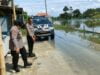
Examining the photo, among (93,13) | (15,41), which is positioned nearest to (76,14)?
(93,13)

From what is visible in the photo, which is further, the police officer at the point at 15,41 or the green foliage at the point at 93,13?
the green foliage at the point at 93,13

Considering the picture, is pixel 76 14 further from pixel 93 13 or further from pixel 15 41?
pixel 15 41

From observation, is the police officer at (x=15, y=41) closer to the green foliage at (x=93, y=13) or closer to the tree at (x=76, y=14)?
the green foliage at (x=93, y=13)

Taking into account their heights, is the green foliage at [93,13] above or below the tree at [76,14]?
above

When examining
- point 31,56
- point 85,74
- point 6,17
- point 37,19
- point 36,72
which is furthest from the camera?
point 37,19

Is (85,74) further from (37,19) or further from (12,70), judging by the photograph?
(37,19)

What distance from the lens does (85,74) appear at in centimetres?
1216

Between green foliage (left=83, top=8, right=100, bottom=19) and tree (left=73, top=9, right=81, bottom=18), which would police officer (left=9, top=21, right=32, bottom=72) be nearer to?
green foliage (left=83, top=8, right=100, bottom=19)

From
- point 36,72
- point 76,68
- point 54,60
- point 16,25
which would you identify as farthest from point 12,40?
point 54,60

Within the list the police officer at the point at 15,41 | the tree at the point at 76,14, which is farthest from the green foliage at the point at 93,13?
the police officer at the point at 15,41

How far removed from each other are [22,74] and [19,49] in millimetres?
1040

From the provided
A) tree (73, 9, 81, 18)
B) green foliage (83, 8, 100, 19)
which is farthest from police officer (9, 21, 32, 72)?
tree (73, 9, 81, 18)

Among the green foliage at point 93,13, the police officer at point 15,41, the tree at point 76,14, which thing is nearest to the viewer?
the police officer at point 15,41

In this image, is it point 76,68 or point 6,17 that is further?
point 6,17
